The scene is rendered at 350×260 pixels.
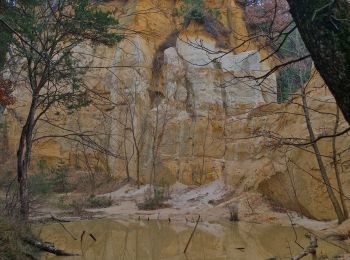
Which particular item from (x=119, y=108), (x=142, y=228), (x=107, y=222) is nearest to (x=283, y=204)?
(x=142, y=228)

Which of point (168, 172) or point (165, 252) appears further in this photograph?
point (168, 172)

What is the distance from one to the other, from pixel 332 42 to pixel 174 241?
33.4 ft

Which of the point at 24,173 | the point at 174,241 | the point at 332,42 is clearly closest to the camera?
the point at 332,42

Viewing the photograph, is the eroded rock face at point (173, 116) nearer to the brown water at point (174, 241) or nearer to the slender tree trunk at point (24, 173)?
the brown water at point (174, 241)

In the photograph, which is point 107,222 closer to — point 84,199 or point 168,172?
point 84,199

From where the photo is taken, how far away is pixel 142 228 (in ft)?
45.5

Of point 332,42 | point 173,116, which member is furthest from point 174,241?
point 173,116

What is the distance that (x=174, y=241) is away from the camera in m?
11.5

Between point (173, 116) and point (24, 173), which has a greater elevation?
point (173, 116)

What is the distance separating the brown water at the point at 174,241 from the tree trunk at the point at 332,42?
7.61 metres

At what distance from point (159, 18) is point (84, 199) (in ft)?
44.8

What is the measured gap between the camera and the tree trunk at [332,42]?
5.81 ft

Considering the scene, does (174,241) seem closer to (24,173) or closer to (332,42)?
(24,173)

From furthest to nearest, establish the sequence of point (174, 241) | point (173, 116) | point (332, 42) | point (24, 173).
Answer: point (173, 116), point (174, 241), point (24, 173), point (332, 42)
